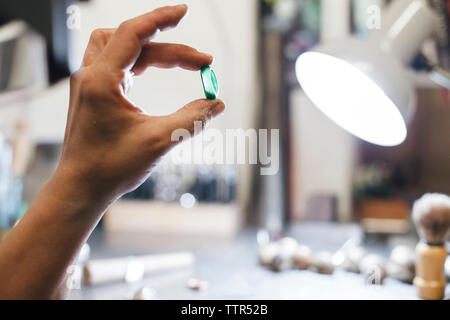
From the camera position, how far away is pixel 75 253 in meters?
0.38

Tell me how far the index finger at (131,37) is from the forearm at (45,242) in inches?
5.1

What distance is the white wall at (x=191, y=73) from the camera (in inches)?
43.8

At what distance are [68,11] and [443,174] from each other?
197 centimetres

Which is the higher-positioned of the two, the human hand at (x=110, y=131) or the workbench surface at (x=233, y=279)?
the human hand at (x=110, y=131)

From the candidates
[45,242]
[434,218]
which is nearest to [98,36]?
[45,242]

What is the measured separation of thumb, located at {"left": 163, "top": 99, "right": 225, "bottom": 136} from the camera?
37 cm

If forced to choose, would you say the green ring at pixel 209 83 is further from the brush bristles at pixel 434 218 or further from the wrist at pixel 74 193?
the brush bristles at pixel 434 218

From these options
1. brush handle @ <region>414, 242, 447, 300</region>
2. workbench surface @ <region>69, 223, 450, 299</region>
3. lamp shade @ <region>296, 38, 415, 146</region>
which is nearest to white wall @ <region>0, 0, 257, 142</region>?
workbench surface @ <region>69, 223, 450, 299</region>

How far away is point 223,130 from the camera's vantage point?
1.27 m

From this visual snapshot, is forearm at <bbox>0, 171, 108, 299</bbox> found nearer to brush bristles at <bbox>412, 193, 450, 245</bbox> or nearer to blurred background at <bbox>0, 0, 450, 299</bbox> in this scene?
blurred background at <bbox>0, 0, 450, 299</bbox>

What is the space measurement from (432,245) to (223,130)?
814 mm

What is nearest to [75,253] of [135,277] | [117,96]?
[117,96]

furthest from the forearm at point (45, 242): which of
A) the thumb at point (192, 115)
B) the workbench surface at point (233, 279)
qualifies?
the workbench surface at point (233, 279)

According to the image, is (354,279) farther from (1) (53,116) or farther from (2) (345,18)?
(1) (53,116)
